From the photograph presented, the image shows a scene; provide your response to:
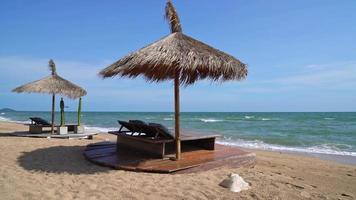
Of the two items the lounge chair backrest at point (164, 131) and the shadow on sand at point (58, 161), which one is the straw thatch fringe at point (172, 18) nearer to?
the lounge chair backrest at point (164, 131)

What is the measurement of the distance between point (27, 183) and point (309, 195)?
4013mm

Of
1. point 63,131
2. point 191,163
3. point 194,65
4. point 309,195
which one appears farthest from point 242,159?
point 63,131

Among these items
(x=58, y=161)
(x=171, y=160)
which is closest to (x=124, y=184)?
(x=171, y=160)

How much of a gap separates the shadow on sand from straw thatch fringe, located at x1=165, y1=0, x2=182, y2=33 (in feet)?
9.82

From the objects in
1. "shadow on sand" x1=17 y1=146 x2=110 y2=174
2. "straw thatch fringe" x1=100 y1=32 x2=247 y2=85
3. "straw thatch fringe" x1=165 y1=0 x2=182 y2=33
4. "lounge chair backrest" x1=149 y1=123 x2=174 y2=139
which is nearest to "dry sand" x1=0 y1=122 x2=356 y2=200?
"shadow on sand" x1=17 y1=146 x2=110 y2=174

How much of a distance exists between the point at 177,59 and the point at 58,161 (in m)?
3.26

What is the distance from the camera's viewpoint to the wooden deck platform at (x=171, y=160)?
5.06 meters

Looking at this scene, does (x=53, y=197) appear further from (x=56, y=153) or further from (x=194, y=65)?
(x=56, y=153)

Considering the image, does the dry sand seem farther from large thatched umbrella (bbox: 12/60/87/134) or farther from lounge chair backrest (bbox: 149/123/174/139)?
large thatched umbrella (bbox: 12/60/87/134)

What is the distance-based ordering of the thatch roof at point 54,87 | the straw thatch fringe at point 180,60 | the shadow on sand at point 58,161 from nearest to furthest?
1. the straw thatch fringe at point 180,60
2. the shadow on sand at point 58,161
3. the thatch roof at point 54,87

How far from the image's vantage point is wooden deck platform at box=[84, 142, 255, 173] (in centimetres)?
506

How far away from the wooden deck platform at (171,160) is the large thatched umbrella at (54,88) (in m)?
4.22

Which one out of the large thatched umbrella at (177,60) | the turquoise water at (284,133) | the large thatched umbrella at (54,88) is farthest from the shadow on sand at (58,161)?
the turquoise water at (284,133)

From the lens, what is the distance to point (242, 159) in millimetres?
5961
